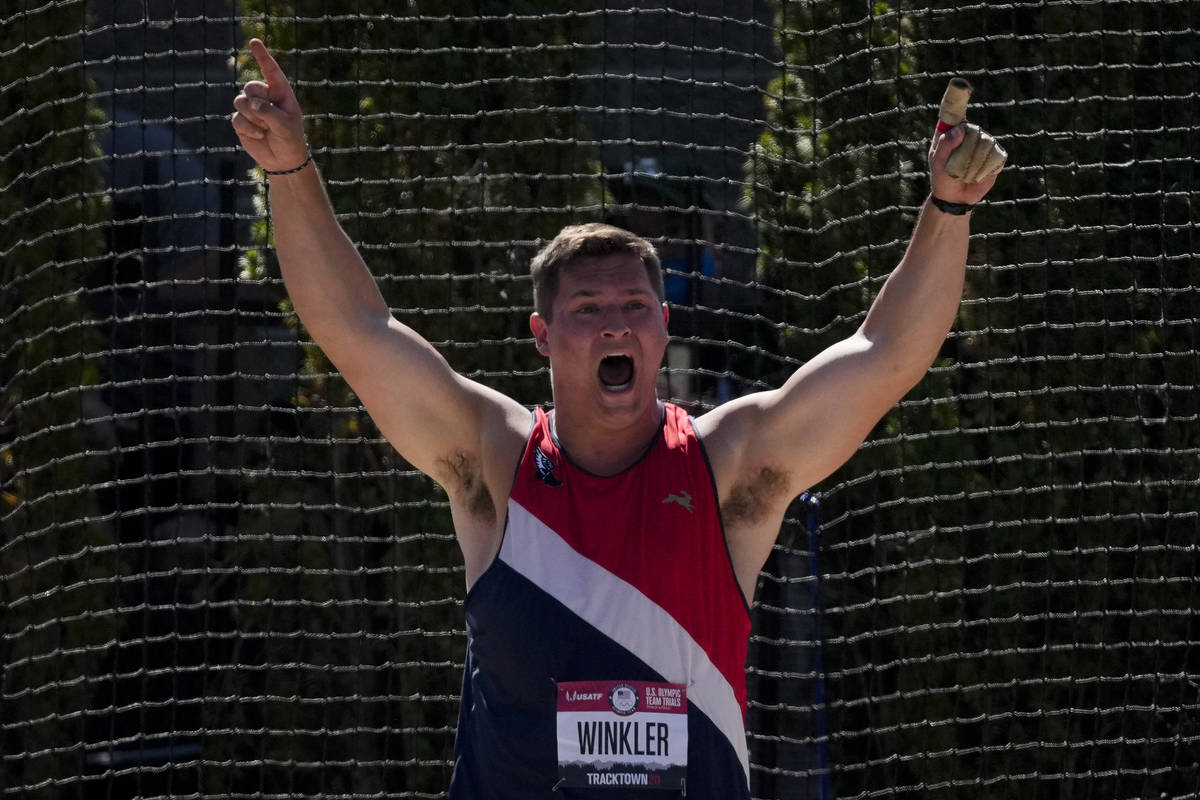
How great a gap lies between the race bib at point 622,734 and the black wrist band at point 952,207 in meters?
0.87

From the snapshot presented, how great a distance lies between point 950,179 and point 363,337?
98cm

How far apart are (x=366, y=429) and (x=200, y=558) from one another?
4.49 ft

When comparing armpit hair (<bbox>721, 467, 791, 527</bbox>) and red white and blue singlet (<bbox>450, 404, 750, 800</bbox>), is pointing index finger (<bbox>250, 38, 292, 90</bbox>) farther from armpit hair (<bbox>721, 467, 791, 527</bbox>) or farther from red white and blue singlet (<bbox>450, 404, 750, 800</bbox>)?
armpit hair (<bbox>721, 467, 791, 527</bbox>)

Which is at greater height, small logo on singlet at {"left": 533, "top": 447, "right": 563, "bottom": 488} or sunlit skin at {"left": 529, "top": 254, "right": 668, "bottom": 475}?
sunlit skin at {"left": 529, "top": 254, "right": 668, "bottom": 475}

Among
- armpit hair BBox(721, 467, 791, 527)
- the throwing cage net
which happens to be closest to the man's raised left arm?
armpit hair BBox(721, 467, 791, 527)

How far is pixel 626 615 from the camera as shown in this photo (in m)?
2.34

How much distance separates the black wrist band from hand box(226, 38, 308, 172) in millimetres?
1020

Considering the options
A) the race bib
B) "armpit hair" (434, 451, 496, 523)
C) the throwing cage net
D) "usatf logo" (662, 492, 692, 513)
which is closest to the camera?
the race bib

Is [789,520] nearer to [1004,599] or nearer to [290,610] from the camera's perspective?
[1004,599]

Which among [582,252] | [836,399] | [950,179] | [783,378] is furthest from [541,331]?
[783,378]

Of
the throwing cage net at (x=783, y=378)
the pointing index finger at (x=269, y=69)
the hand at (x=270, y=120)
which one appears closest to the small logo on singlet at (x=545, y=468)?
the hand at (x=270, y=120)

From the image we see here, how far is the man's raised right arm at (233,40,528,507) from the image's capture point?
7.93 feet

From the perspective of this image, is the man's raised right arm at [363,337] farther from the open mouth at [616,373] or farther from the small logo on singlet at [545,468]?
the open mouth at [616,373]

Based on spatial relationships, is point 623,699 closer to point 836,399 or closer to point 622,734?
point 622,734
